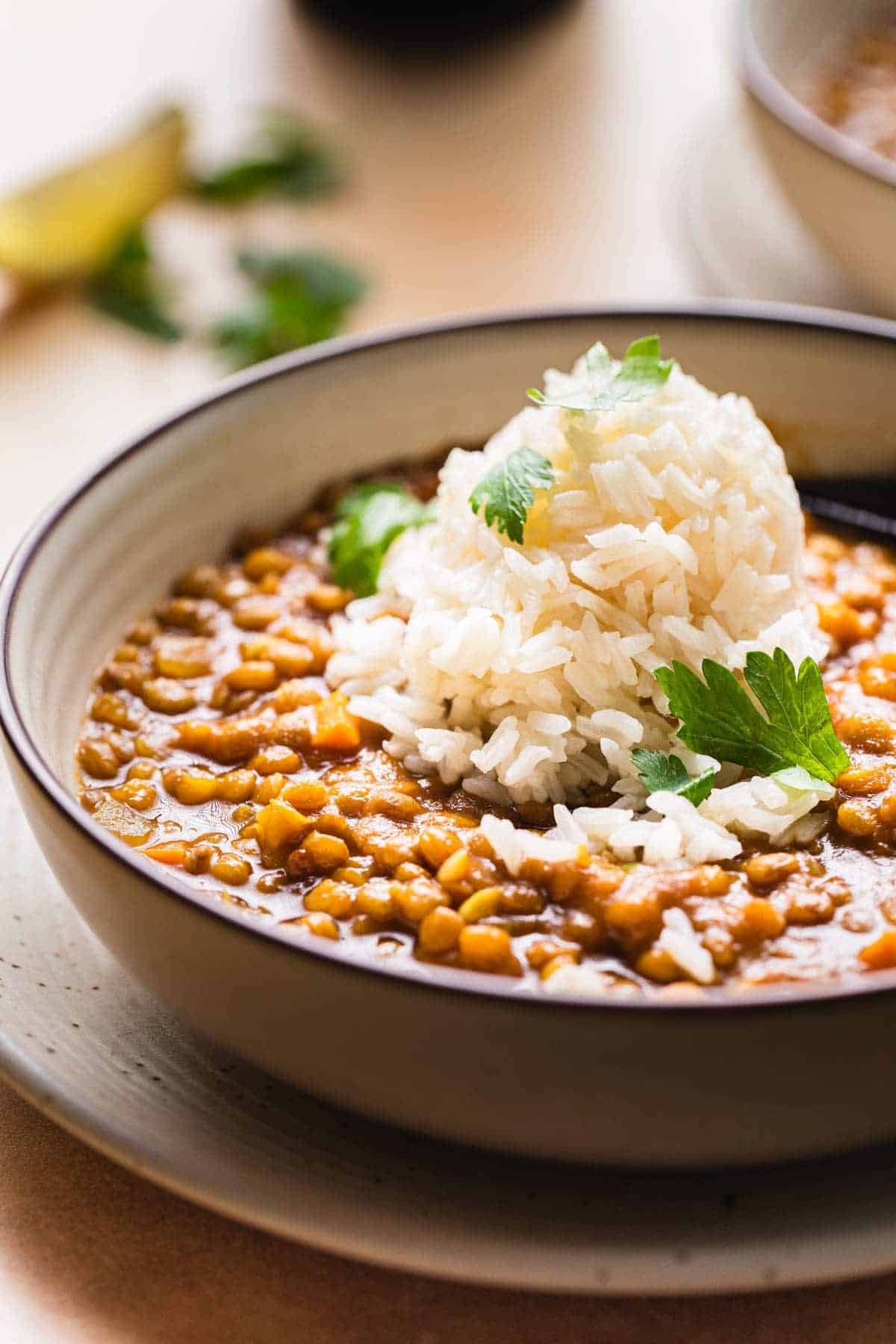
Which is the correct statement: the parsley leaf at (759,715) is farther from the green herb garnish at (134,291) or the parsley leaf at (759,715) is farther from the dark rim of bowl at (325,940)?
the green herb garnish at (134,291)

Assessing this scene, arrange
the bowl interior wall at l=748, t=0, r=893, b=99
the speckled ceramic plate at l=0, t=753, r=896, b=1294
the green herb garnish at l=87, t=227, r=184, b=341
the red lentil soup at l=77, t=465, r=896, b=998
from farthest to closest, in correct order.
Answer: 1. the bowl interior wall at l=748, t=0, r=893, b=99
2. the green herb garnish at l=87, t=227, r=184, b=341
3. the red lentil soup at l=77, t=465, r=896, b=998
4. the speckled ceramic plate at l=0, t=753, r=896, b=1294

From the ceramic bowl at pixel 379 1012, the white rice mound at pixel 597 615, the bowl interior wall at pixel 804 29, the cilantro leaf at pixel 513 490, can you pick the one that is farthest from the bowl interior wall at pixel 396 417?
the bowl interior wall at pixel 804 29

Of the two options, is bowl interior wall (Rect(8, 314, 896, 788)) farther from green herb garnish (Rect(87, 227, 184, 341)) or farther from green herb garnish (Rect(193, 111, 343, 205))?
green herb garnish (Rect(193, 111, 343, 205))

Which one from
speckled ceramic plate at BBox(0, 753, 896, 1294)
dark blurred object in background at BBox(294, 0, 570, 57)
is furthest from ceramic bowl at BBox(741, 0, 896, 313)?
speckled ceramic plate at BBox(0, 753, 896, 1294)

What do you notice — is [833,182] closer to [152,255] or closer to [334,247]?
[334,247]

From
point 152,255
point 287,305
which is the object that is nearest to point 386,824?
point 287,305

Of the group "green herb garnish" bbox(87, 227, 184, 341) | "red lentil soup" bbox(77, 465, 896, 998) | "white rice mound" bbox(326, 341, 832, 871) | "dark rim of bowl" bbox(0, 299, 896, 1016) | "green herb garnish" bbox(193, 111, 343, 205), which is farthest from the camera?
"green herb garnish" bbox(193, 111, 343, 205)
